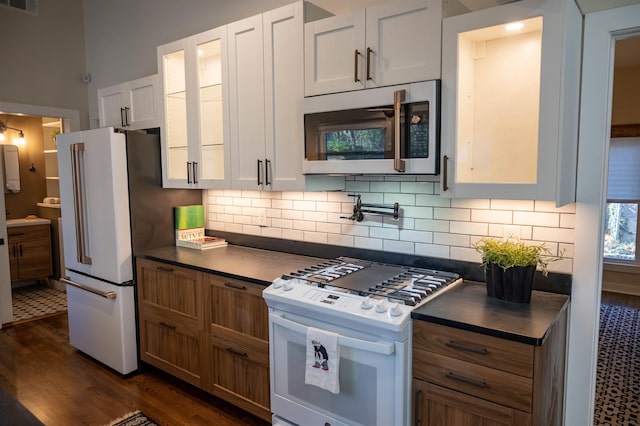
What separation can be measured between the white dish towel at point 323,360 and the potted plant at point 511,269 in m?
0.79

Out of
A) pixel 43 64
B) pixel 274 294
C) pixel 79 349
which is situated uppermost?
pixel 43 64

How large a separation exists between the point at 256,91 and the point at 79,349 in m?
2.71

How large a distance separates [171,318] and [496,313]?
2167 millimetres

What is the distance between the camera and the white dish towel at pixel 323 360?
1994mm

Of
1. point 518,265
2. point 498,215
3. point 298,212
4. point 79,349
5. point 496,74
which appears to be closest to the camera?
point 518,265

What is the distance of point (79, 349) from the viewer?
3705 mm

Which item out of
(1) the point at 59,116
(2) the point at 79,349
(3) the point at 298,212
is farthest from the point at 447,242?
(1) the point at 59,116

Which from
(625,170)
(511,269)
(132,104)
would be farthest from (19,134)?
(625,170)

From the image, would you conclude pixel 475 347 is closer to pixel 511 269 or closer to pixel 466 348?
pixel 466 348

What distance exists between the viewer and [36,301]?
17.2 feet

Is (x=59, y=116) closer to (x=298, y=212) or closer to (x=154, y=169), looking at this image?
(x=154, y=169)

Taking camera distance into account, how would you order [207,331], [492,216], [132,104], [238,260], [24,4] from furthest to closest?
[24,4]
[132,104]
[238,260]
[207,331]
[492,216]

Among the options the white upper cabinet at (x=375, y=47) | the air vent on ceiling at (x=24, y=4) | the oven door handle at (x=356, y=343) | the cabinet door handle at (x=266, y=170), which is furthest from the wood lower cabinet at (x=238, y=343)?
the air vent on ceiling at (x=24, y=4)

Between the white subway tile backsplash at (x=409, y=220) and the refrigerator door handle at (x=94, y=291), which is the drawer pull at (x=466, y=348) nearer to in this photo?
the white subway tile backsplash at (x=409, y=220)
